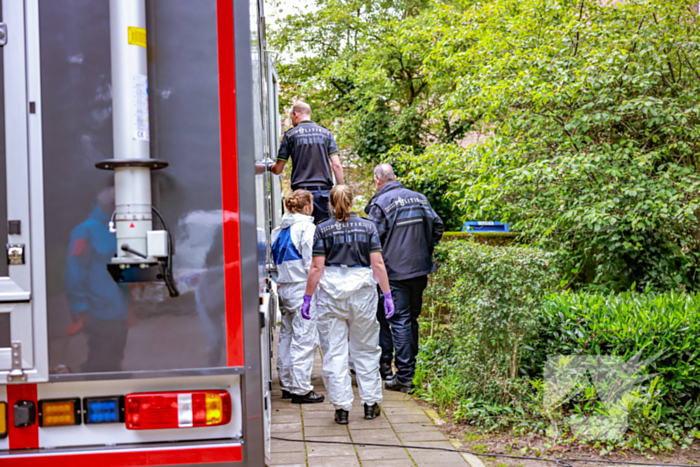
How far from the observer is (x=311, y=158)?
5.93 meters

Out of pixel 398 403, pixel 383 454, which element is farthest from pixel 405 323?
pixel 383 454

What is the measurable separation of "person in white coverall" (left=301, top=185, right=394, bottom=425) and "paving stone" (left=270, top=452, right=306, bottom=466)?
0.62 m

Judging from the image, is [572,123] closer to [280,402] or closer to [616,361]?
[616,361]

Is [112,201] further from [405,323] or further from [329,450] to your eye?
[405,323]

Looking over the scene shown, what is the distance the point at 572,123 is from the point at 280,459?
4441mm

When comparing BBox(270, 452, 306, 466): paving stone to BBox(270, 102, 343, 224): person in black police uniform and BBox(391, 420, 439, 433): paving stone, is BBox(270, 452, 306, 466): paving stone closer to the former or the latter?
BBox(391, 420, 439, 433): paving stone

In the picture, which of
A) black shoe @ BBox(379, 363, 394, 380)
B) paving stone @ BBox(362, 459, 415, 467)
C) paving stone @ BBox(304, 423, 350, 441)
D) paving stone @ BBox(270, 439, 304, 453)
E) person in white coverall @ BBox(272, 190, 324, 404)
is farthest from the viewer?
black shoe @ BBox(379, 363, 394, 380)

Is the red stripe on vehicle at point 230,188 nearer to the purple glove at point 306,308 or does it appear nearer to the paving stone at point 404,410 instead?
the purple glove at point 306,308

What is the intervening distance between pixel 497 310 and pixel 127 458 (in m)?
3.12

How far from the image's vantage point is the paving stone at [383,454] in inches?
166

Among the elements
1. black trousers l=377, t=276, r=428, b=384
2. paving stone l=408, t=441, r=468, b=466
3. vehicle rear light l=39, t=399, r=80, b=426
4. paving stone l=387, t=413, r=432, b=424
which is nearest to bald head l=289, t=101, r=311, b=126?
black trousers l=377, t=276, r=428, b=384

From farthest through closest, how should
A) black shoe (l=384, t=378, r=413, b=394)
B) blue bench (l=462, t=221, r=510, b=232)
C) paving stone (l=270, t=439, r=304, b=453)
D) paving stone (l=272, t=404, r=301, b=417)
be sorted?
blue bench (l=462, t=221, r=510, b=232) < black shoe (l=384, t=378, r=413, b=394) < paving stone (l=272, t=404, r=301, b=417) < paving stone (l=270, t=439, r=304, b=453)

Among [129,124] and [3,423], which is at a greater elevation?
[129,124]

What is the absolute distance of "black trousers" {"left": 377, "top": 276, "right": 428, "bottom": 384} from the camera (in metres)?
5.91
